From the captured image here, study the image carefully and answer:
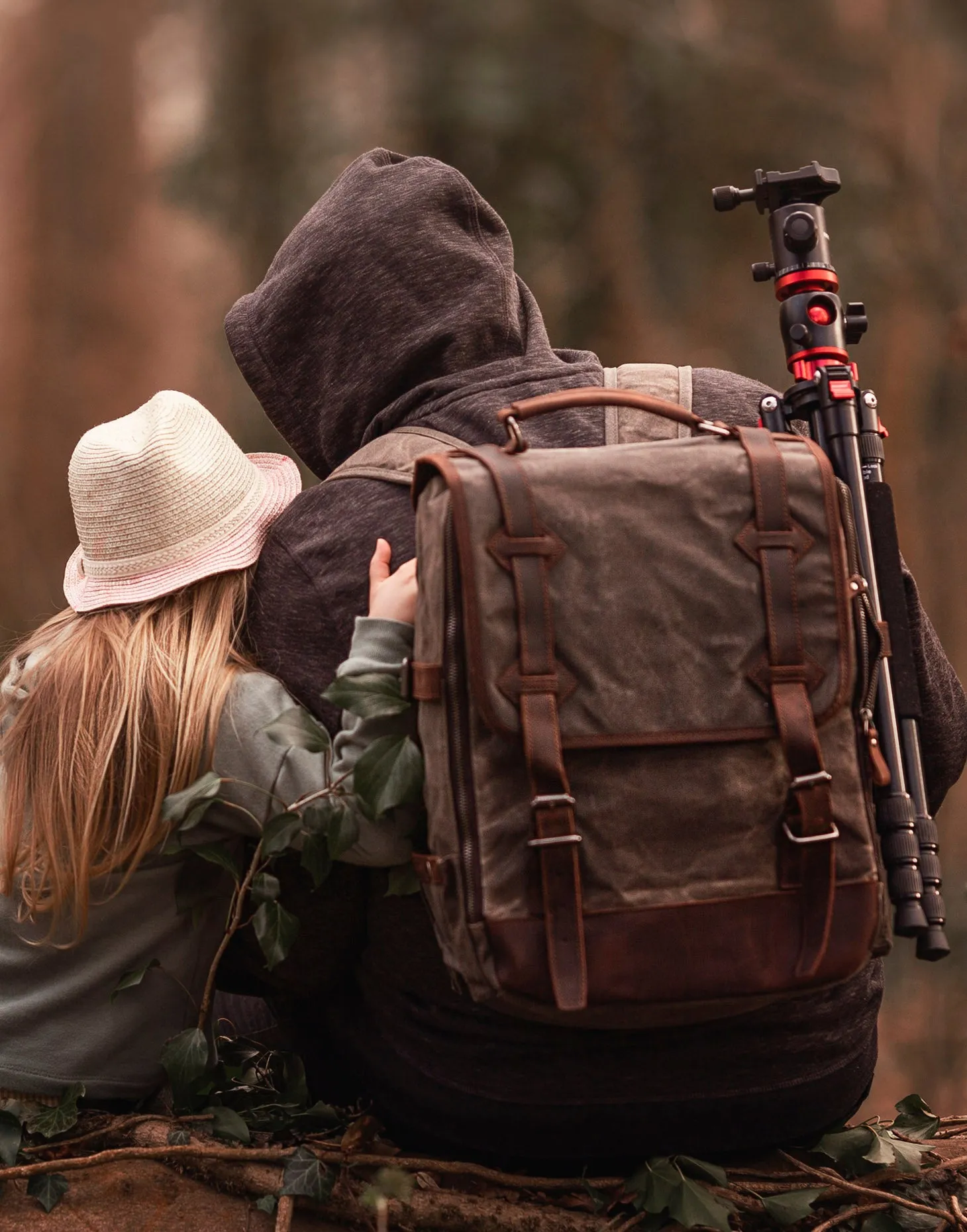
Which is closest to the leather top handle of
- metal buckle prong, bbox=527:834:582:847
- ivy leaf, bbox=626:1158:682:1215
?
metal buckle prong, bbox=527:834:582:847

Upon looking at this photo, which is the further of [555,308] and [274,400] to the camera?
[555,308]

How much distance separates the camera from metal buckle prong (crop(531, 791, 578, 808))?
110 centimetres

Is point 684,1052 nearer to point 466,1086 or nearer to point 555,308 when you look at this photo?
point 466,1086

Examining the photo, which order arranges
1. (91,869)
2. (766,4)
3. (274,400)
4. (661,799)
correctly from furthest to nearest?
(766,4), (274,400), (91,869), (661,799)

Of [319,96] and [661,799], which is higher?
[319,96]

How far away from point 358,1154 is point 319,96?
495cm

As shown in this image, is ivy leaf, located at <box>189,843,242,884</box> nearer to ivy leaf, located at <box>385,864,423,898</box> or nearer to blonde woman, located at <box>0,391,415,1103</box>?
blonde woman, located at <box>0,391,415,1103</box>

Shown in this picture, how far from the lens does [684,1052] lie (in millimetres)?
1361

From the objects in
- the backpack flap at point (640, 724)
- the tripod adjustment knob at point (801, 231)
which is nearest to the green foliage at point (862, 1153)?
the backpack flap at point (640, 724)

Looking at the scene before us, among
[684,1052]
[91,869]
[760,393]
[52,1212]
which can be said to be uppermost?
[760,393]

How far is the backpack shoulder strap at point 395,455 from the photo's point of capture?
4.57ft

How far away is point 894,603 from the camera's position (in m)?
1.35

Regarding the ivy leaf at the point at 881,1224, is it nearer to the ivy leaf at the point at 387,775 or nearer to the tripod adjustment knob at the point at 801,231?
the ivy leaf at the point at 387,775

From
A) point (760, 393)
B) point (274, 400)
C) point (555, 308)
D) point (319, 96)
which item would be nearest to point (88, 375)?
point (319, 96)
